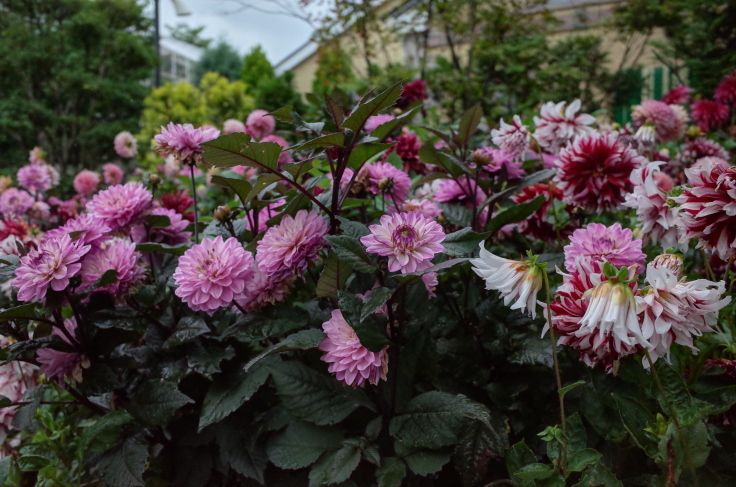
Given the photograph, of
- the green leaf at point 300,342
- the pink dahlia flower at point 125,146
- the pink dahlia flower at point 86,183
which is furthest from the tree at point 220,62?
the green leaf at point 300,342

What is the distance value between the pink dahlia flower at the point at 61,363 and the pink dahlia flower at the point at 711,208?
98 centimetres

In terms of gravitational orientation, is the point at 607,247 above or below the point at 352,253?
below

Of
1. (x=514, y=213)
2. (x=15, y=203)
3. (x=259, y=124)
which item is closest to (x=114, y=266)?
(x=514, y=213)

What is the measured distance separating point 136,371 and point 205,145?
21.0 inches

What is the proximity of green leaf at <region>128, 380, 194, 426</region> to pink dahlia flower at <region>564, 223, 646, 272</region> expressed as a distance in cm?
66

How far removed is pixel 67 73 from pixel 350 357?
24.7 ft

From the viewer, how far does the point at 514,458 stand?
2.38 ft

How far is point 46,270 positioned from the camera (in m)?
0.80

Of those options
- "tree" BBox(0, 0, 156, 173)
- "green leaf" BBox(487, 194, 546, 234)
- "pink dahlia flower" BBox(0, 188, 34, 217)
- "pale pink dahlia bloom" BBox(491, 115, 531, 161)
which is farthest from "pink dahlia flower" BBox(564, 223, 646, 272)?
"tree" BBox(0, 0, 156, 173)

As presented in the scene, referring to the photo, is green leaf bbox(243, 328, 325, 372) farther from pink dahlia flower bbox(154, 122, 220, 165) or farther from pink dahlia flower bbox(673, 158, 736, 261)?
pink dahlia flower bbox(673, 158, 736, 261)

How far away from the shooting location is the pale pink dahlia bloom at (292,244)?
→ 779 millimetres

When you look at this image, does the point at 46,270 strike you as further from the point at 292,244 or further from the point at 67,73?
the point at 67,73

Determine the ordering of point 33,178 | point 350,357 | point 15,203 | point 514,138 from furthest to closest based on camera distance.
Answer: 1. point 33,178
2. point 15,203
3. point 514,138
4. point 350,357

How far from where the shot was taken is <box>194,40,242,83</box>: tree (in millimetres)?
16469
